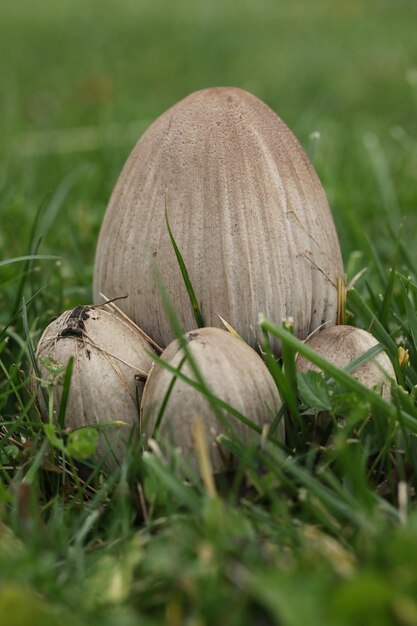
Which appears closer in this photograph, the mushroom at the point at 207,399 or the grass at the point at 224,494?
the grass at the point at 224,494

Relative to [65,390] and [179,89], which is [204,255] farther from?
[179,89]

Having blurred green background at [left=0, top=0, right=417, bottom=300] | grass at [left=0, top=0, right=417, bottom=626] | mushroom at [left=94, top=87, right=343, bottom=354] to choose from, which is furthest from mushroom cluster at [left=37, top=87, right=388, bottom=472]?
blurred green background at [left=0, top=0, right=417, bottom=300]

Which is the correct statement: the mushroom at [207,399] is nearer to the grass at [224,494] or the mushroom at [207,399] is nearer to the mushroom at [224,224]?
the grass at [224,494]

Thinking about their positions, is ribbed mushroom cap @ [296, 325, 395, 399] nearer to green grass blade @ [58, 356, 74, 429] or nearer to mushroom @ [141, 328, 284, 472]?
mushroom @ [141, 328, 284, 472]

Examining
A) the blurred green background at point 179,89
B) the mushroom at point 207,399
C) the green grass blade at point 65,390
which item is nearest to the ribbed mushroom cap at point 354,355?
the mushroom at point 207,399

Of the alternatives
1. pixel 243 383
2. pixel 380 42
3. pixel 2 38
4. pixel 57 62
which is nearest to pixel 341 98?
pixel 380 42

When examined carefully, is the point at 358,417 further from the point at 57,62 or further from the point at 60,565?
the point at 57,62

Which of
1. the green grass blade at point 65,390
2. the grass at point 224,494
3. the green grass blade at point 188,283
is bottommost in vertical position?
the grass at point 224,494
